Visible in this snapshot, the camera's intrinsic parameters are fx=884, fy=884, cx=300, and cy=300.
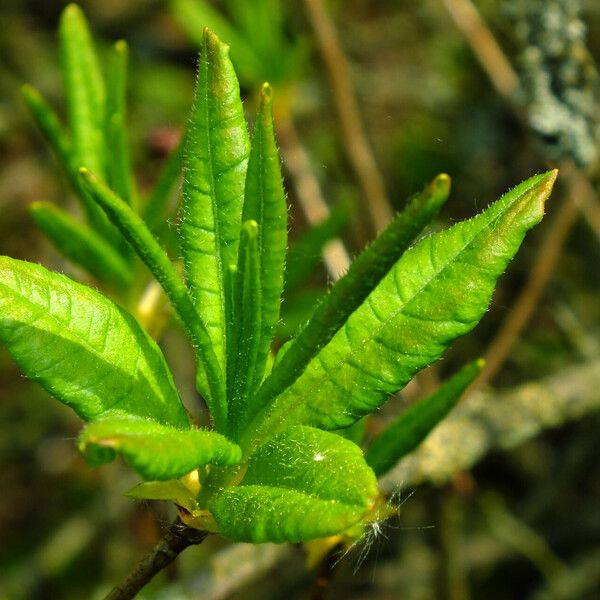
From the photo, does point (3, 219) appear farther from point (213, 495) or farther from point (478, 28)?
point (213, 495)

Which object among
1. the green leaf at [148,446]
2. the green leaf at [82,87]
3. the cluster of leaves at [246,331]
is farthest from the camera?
the green leaf at [82,87]

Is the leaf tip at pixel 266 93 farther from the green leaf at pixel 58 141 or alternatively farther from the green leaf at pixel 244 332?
the green leaf at pixel 58 141

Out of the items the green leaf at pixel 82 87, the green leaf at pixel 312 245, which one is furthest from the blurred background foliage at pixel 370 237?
the green leaf at pixel 82 87

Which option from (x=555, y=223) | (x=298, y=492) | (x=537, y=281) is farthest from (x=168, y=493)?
(x=555, y=223)

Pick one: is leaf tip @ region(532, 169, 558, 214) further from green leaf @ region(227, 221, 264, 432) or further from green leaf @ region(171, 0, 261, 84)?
green leaf @ region(171, 0, 261, 84)

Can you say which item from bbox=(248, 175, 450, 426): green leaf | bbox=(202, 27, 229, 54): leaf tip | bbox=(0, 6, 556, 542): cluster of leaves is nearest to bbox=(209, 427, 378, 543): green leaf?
bbox=(0, 6, 556, 542): cluster of leaves

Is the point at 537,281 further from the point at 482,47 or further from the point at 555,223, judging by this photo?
the point at 482,47
